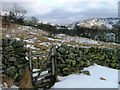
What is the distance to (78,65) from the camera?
43.6ft

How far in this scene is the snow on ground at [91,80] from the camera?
445 inches

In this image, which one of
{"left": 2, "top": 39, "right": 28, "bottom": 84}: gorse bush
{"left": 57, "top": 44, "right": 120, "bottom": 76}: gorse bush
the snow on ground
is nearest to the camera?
{"left": 2, "top": 39, "right": 28, "bottom": 84}: gorse bush

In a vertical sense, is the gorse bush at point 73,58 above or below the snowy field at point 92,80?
above

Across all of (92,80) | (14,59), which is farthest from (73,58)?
(14,59)

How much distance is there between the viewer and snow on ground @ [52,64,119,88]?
11312 millimetres

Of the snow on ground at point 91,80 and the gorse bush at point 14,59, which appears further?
the snow on ground at point 91,80

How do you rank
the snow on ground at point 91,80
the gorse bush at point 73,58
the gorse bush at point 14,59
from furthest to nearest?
the gorse bush at point 73,58 < the snow on ground at point 91,80 < the gorse bush at point 14,59

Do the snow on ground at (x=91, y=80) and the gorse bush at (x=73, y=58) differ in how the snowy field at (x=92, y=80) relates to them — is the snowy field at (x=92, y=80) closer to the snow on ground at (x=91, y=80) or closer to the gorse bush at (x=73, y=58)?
the snow on ground at (x=91, y=80)

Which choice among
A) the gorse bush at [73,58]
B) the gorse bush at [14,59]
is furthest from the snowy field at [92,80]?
the gorse bush at [14,59]

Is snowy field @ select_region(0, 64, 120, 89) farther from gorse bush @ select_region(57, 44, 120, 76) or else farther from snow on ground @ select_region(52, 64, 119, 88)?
gorse bush @ select_region(57, 44, 120, 76)

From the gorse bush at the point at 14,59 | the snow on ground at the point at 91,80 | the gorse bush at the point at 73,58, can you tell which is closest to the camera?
the gorse bush at the point at 14,59

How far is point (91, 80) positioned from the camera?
12.1 meters

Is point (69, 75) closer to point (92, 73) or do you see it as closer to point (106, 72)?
point (92, 73)

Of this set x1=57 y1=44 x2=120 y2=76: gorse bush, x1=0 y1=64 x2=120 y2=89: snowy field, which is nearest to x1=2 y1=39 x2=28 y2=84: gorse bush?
x1=0 y1=64 x2=120 y2=89: snowy field
